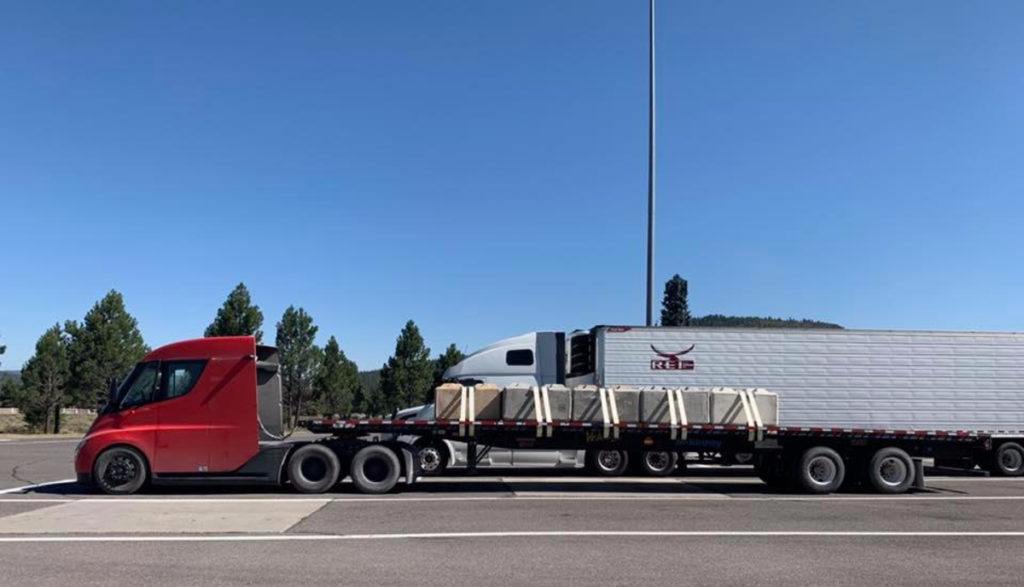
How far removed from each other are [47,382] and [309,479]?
3967 cm

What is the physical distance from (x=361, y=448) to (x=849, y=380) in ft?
36.2

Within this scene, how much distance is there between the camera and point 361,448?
15.5 m

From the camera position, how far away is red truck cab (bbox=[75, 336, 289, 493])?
14766 millimetres

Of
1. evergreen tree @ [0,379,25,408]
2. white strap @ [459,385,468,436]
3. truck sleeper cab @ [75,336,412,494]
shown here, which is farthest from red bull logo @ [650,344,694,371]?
evergreen tree @ [0,379,25,408]

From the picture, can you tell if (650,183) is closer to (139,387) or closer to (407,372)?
(139,387)

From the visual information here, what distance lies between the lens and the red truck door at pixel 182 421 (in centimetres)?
1484

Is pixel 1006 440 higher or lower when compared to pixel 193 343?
lower

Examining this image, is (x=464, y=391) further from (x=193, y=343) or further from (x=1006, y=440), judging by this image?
(x=1006, y=440)

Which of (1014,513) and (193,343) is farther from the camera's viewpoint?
(193,343)

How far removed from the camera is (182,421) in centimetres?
1495

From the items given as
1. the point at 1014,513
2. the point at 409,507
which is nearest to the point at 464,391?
the point at 409,507

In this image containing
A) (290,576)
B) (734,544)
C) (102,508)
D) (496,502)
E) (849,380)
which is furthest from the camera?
(849,380)

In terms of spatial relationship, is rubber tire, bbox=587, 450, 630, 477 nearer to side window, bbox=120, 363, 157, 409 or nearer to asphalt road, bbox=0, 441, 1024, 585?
asphalt road, bbox=0, 441, 1024, 585

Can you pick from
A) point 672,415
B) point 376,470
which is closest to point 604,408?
point 672,415
